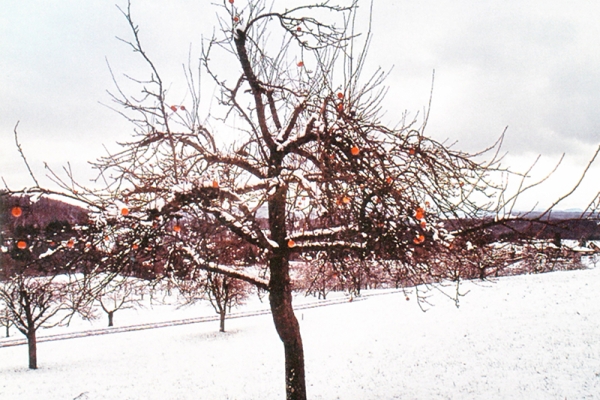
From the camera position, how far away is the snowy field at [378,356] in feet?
39.7

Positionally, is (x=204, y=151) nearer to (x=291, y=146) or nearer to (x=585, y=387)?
(x=291, y=146)

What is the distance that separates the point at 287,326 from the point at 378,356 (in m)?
11.8

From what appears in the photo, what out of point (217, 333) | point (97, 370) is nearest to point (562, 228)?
point (97, 370)

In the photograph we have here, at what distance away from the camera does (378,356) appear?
1659 centimetres

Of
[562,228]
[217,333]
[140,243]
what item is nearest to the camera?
[562,228]

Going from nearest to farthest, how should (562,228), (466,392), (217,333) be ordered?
1. (562,228)
2. (466,392)
3. (217,333)

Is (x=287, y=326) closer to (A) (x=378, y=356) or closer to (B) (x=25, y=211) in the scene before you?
(B) (x=25, y=211)

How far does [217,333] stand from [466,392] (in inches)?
767

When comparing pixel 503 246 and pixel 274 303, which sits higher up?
pixel 503 246

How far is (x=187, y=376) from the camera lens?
56.0 feet

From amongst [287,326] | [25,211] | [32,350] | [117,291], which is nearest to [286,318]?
[287,326]

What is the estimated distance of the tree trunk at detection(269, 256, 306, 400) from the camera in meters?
6.39

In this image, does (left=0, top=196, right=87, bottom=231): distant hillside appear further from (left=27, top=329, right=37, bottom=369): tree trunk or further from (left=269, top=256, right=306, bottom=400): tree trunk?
(left=27, top=329, right=37, bottom=369): tree trunk

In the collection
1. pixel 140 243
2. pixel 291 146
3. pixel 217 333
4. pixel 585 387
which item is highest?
pixel 291 146
